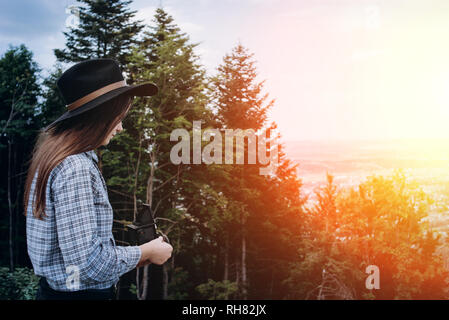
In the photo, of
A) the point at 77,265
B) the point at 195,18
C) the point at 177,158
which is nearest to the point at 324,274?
the point at 177,158

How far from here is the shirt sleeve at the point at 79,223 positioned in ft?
3.34

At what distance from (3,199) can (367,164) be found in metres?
18.4

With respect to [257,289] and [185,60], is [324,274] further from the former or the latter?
[185,60]

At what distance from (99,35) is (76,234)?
45.8ft

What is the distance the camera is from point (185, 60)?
1306 cm

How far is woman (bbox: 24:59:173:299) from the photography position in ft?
3.36

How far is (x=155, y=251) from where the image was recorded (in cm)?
120

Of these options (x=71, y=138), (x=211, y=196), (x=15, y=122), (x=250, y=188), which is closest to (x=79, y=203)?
(x=71, y=138)

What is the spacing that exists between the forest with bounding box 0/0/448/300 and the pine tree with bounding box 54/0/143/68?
0.14 ft

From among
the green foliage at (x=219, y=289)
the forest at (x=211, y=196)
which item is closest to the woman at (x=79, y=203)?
the forest at (x=211, y=196)

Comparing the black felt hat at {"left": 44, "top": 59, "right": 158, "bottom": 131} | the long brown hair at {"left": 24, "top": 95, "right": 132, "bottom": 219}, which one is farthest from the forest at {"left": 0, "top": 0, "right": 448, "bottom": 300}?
the long brown hair at {"left": 24, "top": 95, "right": 132, "bottom": 219}

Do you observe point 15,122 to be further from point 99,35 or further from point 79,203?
point 79,203

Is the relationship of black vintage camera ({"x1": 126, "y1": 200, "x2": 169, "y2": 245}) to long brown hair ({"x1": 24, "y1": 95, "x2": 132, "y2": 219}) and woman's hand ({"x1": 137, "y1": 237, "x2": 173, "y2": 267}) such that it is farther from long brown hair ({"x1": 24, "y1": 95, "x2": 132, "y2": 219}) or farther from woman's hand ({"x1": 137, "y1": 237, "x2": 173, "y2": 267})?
long brown hair ({"x1": 24, "y1": 95, "x2": 132, "y2": 219})

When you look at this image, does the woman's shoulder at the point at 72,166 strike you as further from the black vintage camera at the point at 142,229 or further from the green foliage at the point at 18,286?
the green foliage at the point at 18,286
